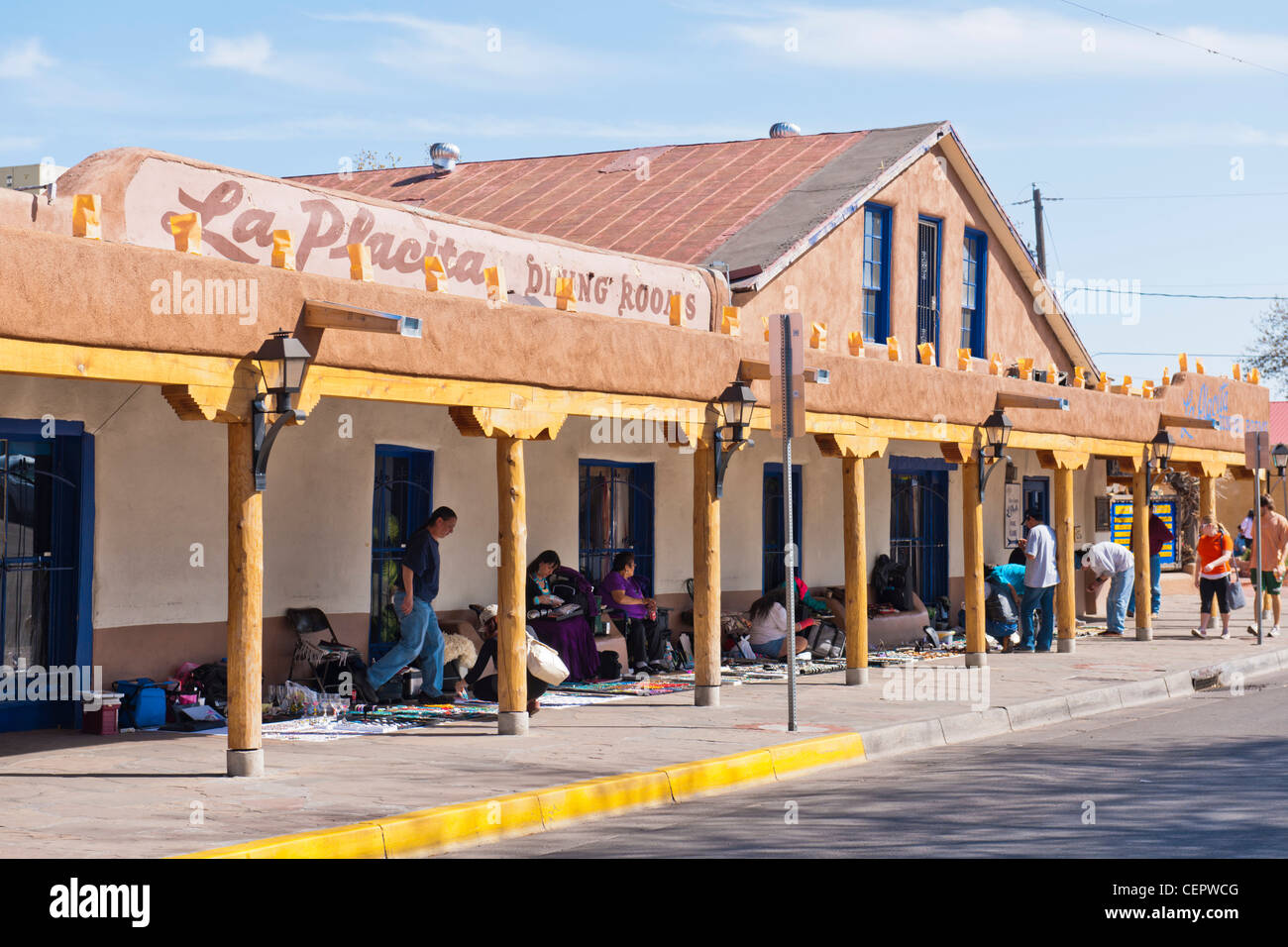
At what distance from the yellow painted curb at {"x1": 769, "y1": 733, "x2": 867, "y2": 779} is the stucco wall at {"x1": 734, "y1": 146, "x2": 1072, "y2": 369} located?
724 cm

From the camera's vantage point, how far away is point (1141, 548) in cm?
2108

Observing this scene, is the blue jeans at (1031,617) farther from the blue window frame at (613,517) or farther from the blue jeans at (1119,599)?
the blue window frame at (613,517)

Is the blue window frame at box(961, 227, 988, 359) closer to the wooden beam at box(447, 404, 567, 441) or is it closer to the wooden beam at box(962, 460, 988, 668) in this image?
the wooden beam at box(962, 460, 988, 668)

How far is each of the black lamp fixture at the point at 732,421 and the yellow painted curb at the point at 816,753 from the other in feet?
8.84

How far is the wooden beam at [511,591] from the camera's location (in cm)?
1171

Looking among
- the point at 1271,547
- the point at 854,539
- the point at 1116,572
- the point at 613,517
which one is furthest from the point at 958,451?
the point at 1271,547

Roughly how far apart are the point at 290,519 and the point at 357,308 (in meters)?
3.35

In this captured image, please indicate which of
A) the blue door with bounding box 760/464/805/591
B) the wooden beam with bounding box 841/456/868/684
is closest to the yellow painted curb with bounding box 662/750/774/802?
the wooden beam with bounding box 841/456/868/684

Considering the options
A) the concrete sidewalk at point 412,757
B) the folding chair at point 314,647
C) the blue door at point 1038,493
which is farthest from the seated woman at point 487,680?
the blue door at point 1038,493

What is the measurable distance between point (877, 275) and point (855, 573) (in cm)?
678

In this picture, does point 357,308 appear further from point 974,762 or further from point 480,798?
point 974,762

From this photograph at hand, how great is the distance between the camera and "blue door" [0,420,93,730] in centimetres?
1127

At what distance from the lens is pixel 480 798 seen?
29.5ft

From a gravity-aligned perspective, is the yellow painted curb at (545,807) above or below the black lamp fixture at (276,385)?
below
